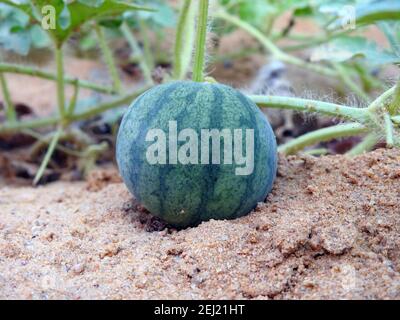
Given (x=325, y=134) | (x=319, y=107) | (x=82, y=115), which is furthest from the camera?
(x=82, y=115)

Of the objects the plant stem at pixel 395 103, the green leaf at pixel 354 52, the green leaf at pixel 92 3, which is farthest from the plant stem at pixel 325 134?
the green leaf at pixel 92 3

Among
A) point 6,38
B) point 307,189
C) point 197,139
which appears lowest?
point 307,189

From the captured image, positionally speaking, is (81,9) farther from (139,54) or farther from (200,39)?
(139,54)

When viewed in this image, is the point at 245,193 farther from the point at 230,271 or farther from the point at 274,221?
the point at 230,271

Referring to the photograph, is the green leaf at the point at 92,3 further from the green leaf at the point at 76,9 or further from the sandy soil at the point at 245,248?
the sandy soil at the point at 245,248

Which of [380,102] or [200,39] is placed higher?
[200,39]

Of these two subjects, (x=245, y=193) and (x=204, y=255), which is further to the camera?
(x=245, y=193)

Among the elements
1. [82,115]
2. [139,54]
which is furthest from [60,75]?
[139,54]

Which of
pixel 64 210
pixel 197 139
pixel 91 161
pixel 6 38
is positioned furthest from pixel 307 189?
pixel 6 38
